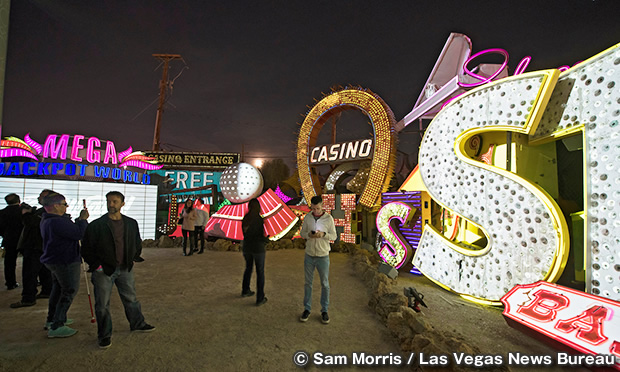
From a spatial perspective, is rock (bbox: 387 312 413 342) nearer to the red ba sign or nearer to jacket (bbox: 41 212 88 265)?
the red ba sign

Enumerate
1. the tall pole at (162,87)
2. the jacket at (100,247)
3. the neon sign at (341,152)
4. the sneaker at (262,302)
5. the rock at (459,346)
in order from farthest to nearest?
the tall pole at (162,87) → the neon sign at (341,152) → the sneaker at (262,302) → the jacket at (100,247) → the rock at (459,346)

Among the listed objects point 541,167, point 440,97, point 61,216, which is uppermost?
point 440,97

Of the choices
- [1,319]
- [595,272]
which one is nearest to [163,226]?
[1,319]

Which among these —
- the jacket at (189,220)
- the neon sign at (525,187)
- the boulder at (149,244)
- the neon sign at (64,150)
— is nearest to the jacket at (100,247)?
the neon sign at (525,187)

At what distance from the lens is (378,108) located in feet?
30.6

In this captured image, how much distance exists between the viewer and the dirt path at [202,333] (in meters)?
2.95

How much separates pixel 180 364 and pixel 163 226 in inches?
471

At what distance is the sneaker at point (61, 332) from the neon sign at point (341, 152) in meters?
8.80

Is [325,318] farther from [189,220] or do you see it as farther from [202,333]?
[189,220]

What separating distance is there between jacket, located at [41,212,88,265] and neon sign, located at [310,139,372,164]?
8.44 m

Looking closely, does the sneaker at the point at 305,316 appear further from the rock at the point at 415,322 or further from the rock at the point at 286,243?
the rock at the point at 286,243

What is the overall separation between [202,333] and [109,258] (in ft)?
4.75

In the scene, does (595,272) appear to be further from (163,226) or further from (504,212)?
(163,226)

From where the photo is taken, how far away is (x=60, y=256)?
3584mm
